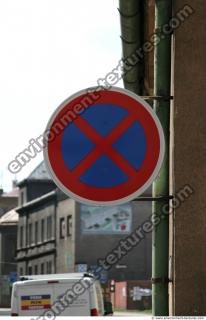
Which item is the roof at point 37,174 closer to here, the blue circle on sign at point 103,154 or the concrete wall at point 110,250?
the concrete wall at point 110,250

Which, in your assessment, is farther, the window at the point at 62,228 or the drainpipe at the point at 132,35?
the window at the point at 62,228

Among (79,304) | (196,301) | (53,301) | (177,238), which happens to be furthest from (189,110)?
(53,301)

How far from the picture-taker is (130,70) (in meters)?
9.67

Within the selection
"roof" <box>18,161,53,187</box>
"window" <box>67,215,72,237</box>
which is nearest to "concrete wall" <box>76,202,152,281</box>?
"window" <box>67,215,72,237</box>

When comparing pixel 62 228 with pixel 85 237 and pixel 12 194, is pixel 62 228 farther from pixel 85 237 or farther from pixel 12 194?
pixel 12 194

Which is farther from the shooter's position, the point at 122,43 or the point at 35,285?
the point at 35,285

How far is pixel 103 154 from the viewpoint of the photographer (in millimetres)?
4195

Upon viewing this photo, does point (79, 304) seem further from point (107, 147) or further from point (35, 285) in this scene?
point (107, 147)

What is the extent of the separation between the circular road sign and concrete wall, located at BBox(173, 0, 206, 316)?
1.22 m

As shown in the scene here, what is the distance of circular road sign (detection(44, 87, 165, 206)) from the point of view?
421cm

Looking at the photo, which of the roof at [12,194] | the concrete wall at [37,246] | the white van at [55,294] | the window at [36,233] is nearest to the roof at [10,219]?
the concrete wall at [37,246]

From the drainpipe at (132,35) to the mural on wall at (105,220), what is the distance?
190 feet

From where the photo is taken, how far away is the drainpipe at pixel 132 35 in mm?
7711

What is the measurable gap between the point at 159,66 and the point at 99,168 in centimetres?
184
